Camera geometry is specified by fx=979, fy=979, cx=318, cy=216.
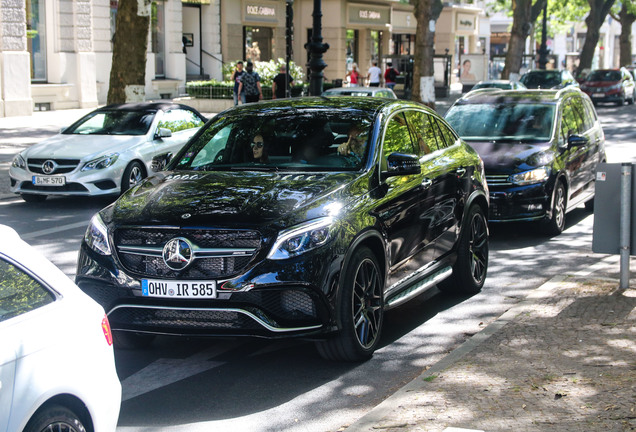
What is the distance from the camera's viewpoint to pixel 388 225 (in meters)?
6.81

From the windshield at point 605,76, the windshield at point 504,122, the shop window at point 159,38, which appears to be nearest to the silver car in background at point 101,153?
the windshield at point 504,122

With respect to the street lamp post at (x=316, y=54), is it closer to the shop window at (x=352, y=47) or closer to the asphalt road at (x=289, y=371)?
the asphalt road at (x=289, y=371)

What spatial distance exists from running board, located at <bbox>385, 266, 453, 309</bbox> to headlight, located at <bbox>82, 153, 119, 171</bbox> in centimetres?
704

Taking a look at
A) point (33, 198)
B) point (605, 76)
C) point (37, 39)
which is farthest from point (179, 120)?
point (605, 76)

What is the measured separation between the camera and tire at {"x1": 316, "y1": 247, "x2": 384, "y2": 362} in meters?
6.14

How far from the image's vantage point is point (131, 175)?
14320mm

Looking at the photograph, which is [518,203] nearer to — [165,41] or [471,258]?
[471,258]

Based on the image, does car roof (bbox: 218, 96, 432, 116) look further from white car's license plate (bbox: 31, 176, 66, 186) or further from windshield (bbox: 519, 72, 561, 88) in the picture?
windshield (bbox: 519, 72, 561, 88)

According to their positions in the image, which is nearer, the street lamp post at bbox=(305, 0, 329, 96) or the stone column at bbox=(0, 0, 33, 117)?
the street lamp post at bbox=(305, 0, 329, 96)

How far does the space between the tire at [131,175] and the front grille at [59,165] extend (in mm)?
749

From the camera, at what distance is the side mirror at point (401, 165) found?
6.97 m

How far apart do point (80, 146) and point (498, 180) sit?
243 inches

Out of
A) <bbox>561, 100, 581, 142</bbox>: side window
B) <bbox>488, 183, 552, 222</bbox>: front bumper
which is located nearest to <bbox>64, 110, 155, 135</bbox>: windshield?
<bbox>488, 183, 552, 222</bbox>: front bumper

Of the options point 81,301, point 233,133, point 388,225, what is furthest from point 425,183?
point 81,301
